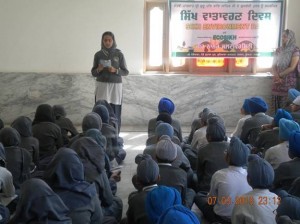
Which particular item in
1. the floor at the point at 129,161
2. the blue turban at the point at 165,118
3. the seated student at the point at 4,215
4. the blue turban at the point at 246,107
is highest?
the blue turban at the point at 246,107

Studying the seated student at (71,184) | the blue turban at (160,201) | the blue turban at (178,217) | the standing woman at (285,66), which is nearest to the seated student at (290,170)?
the blue turban at (160,201)

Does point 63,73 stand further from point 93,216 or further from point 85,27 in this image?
point 93,216

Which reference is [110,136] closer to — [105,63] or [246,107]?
[105,63]

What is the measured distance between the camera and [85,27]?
24.3ft

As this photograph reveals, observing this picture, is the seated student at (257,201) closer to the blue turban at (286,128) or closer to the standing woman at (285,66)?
the blue turban at (286,128)

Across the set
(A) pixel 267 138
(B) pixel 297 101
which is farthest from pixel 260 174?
(B) pixel 297 101

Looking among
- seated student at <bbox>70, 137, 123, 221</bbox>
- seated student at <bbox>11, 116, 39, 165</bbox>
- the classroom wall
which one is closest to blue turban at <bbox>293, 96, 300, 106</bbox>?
the classroom wall

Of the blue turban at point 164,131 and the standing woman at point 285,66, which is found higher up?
the standing woman at point 285,66

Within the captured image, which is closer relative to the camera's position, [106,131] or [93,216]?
[93,216]

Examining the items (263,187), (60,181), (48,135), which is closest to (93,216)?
(60,181)

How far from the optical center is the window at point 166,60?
7.50 metres

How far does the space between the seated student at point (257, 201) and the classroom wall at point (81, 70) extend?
183 inches

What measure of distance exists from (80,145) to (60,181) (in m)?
0.70

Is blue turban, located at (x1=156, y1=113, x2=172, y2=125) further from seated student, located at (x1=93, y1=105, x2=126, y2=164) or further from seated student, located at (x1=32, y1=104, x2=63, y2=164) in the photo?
seated student, located at (x1=32, y1=104, x2=63, y2=164)
